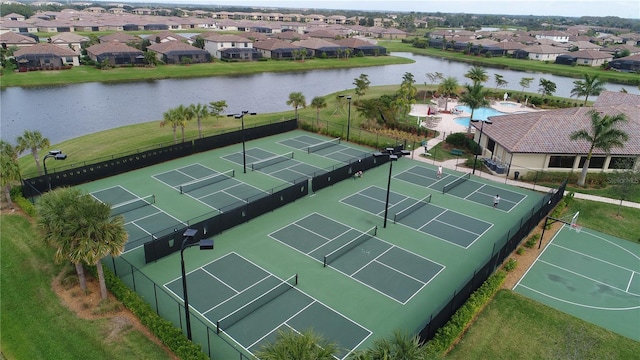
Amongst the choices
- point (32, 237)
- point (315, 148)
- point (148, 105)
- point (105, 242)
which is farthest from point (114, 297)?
point (148, 105)

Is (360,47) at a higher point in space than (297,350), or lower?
higher

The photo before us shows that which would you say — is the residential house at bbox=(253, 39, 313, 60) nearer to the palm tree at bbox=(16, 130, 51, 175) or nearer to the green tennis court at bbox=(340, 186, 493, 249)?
the palm tree at bbox=(16, 130, 51, 175)

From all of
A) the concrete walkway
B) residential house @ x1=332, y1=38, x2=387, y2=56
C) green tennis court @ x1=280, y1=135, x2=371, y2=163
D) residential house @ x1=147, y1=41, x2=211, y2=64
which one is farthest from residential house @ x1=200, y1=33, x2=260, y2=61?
green tennis court @ x1=280, y1=135, x2=371, y2=163

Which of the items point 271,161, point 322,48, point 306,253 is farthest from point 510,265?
point 322,48

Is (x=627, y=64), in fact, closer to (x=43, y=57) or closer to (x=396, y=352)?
(x=396, y=352)

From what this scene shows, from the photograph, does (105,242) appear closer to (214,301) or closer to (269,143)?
(214,301)
